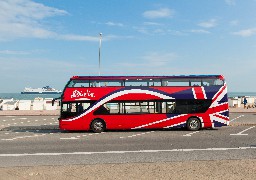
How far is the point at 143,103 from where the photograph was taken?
744 inches

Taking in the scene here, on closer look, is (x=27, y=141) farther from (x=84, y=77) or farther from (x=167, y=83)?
(x=167, y=83)

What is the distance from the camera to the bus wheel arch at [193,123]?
19148mm

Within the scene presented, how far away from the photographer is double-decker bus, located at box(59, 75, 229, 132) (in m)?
18.7

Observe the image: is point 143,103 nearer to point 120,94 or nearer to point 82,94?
point 120,94

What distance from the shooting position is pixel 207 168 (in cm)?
845

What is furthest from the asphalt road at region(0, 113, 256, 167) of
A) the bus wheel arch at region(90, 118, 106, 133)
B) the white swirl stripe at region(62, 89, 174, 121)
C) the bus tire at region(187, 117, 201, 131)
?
the bus tire at region(187, 117, 201, 131)

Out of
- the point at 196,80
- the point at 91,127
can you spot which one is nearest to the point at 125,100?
the point at 91,127

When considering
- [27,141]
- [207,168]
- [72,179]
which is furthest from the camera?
[27,141]

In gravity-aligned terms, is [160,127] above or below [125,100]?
below

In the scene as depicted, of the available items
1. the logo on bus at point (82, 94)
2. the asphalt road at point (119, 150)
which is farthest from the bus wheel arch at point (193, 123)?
the logo on bus at point (82, 94)

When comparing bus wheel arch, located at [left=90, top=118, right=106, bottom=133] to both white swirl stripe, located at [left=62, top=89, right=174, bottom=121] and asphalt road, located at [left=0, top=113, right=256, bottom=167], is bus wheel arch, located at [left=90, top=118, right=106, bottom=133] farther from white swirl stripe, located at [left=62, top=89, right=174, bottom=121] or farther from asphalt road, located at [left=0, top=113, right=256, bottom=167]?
asphalt road, located at [left=0, top=113, right=256, bottom=167]

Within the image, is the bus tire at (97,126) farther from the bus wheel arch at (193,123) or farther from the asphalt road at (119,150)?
the bus wheel arch at (193,123)

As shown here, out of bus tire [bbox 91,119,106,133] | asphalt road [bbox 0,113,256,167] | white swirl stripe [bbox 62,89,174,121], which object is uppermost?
white swirl stripe [bbox 62,89,174,121]

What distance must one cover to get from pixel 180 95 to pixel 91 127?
18.1 feet
